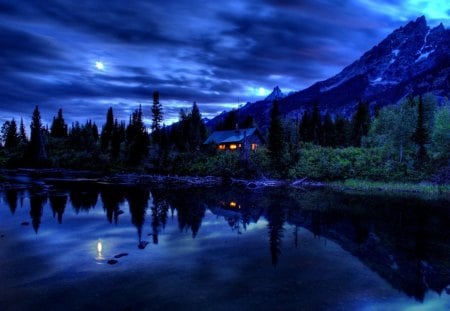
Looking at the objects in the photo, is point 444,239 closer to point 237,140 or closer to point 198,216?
point 198,216

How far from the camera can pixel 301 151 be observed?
267ft

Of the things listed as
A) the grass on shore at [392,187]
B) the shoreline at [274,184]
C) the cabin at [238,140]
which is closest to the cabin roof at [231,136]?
the cabin at [238,140]

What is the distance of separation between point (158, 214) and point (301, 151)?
52515mm

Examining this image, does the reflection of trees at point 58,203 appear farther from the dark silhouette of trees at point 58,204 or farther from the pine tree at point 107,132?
the pine tree at point 107,132

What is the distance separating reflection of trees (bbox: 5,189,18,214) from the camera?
3653cm

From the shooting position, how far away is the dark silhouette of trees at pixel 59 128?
513 feet

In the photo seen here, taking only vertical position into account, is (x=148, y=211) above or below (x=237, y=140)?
below

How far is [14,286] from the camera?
640 inches

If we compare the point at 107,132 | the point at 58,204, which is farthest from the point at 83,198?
the point at 107,132

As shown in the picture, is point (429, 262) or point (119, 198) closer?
point (429, 262)

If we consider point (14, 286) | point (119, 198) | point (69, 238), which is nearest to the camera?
point (14, 286)

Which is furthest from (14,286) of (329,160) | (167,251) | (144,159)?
(144,159)

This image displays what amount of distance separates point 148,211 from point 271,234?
14584 mm

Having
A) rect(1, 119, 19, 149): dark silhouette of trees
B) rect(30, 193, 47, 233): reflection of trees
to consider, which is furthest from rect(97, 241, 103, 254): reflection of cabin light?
rect(1, 119, 19, 149): dark silhouette of trees
